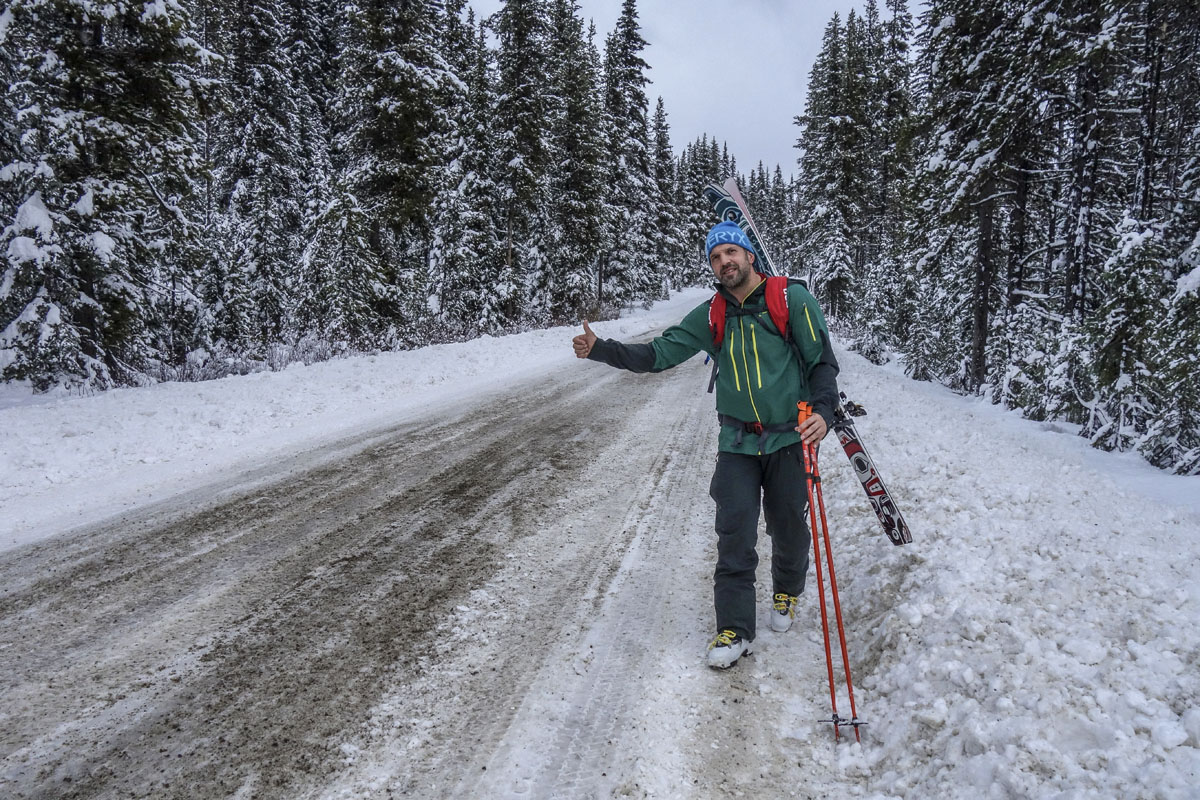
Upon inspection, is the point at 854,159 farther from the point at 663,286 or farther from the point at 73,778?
the point at 73,778

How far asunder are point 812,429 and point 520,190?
77.6 feet

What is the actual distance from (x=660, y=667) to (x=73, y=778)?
104 inches

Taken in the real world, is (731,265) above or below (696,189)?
below

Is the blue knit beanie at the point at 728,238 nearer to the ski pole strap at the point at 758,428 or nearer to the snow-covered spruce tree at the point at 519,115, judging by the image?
the ski pole strap at the point at 758,428

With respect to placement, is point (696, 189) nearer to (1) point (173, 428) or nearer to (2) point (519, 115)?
(2) point (519, 115)

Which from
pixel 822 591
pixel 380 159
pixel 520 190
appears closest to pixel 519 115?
pixel 520 190

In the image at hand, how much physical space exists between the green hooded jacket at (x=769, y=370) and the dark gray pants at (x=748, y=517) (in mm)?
135

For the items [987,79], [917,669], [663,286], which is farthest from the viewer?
[663,286]

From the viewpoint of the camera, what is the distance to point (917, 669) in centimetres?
296

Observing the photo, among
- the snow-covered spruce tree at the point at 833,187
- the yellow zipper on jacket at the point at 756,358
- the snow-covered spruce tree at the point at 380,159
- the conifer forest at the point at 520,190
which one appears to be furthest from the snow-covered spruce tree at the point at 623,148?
the yellow zipper on jacket at the point at 756,358

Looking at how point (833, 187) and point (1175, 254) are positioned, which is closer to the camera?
point (1175, 254)

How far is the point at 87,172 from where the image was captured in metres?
10.0

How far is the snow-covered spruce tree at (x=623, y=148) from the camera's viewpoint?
31859 mm

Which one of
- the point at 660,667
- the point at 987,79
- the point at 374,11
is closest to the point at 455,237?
the point at 374,11
